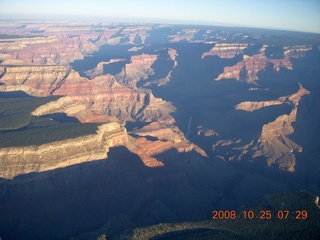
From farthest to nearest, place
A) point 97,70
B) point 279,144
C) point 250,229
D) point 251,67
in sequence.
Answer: point 97,70, point 251,67, point 279,144, point 250,229

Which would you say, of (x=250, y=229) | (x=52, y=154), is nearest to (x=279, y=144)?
(x=52, y=154)

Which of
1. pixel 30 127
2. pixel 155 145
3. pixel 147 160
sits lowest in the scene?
pixel 155 145

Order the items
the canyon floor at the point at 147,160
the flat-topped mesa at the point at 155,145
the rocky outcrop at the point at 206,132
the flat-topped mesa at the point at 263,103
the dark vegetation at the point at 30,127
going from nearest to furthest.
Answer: the canyon floor at the point at 147,160 < the dark vegetation at the point at 30,127 < the flat-topped mesa at the point at 155,145 < the rocky outcrop at the point at 206,132 < the flat-topped mesa at the point at 263,103

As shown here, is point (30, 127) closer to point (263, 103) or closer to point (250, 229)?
point (250, 229)

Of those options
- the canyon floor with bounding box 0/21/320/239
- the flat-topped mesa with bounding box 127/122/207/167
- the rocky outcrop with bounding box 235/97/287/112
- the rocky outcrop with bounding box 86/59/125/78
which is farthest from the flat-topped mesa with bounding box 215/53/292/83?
the flat-topped mesa with bounding box 127/122/207/167

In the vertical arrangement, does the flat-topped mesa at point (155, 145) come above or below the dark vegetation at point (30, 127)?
below

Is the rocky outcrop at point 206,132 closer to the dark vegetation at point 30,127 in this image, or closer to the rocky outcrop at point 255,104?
the rocky outcrop at point 255,104

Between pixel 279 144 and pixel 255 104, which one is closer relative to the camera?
pixel 279 144

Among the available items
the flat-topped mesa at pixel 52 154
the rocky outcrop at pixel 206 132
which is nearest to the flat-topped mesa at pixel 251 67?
the rocky outcrop at pixel 206 132
